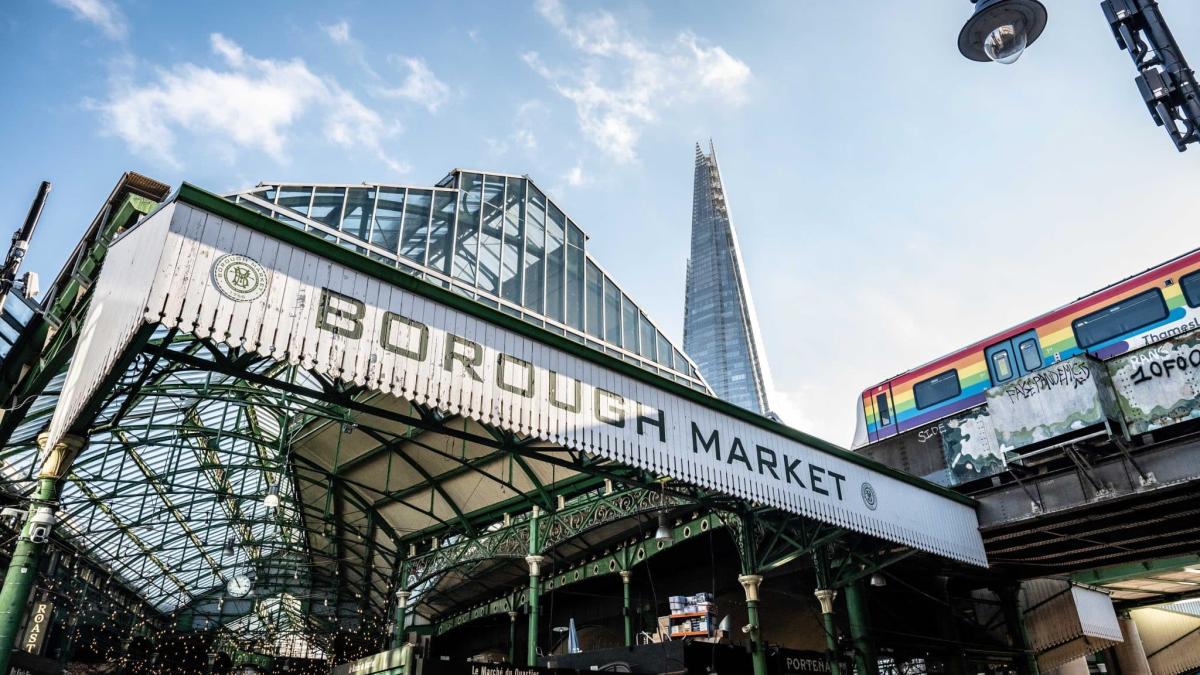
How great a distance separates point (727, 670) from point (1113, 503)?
27.7 ft

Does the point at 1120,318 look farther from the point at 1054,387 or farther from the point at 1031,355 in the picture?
the point at 1054,387

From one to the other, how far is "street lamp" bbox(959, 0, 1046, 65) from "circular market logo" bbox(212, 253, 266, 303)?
7.78 m

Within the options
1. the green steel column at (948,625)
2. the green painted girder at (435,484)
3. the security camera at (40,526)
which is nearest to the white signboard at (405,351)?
the security camera at (40,526)

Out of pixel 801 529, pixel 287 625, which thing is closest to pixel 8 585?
pixel 801 529

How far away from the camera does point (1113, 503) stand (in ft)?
46.0

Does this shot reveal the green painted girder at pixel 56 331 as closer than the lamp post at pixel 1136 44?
No

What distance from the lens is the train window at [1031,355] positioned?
1847 cm

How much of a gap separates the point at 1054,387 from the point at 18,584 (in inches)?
702

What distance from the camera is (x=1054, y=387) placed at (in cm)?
1466

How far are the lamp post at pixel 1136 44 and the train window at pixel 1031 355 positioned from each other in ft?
43.4

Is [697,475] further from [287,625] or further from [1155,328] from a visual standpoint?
[287,625]

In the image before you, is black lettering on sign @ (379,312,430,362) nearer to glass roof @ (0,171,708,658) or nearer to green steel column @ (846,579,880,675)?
glass roof @ (0,171,708,658)

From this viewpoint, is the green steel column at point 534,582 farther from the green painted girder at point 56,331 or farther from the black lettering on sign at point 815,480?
the green painted girder at point 56,331

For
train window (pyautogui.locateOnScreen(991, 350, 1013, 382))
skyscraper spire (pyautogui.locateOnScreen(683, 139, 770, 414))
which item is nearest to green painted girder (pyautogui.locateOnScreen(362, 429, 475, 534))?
train window (pyautogui.locateOnScreen(991, 350, 1013, 382))
